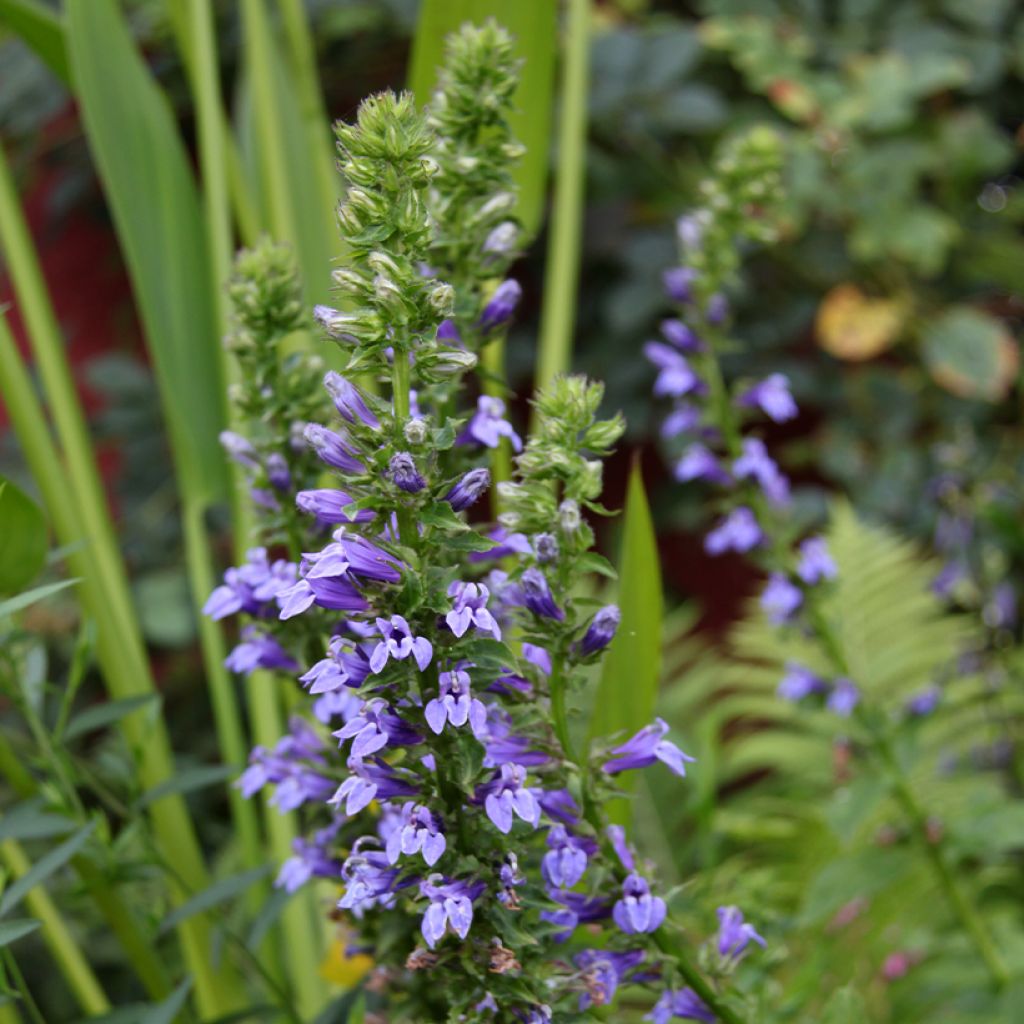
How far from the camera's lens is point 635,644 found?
63 cm

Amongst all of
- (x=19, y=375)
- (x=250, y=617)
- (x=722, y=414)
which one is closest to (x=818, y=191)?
(x=722, y=414)

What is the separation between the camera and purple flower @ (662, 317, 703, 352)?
35.1 inches

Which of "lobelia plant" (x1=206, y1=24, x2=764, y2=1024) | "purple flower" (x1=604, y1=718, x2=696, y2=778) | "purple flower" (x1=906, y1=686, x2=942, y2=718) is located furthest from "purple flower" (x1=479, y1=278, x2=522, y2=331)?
"purple flower" (x1=906, y1=686, x2=942, y2=718)

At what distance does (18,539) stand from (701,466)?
474 mm

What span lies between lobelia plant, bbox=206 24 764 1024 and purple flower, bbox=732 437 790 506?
32 centimetres

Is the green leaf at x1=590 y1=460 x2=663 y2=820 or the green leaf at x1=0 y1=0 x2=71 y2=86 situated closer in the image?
the green leaf at x1=590 y1=460 x2=663 y2=820

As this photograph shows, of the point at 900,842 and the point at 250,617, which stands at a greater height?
the point at 250,617

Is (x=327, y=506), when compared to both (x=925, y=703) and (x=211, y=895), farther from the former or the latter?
(x=925, y=703)

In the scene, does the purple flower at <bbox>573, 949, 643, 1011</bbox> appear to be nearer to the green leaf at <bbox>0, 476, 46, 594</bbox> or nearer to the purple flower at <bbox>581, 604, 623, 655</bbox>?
the purple flower at <bbox>581, 604, 623, 655</bbox>

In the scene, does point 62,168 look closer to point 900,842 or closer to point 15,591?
point 15,591

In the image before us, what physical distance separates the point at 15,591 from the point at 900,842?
30.5 inches

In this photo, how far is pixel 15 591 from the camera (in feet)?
2.23

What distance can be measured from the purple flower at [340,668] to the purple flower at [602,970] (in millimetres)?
168

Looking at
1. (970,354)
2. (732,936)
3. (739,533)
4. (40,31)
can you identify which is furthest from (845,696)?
(970,354)
